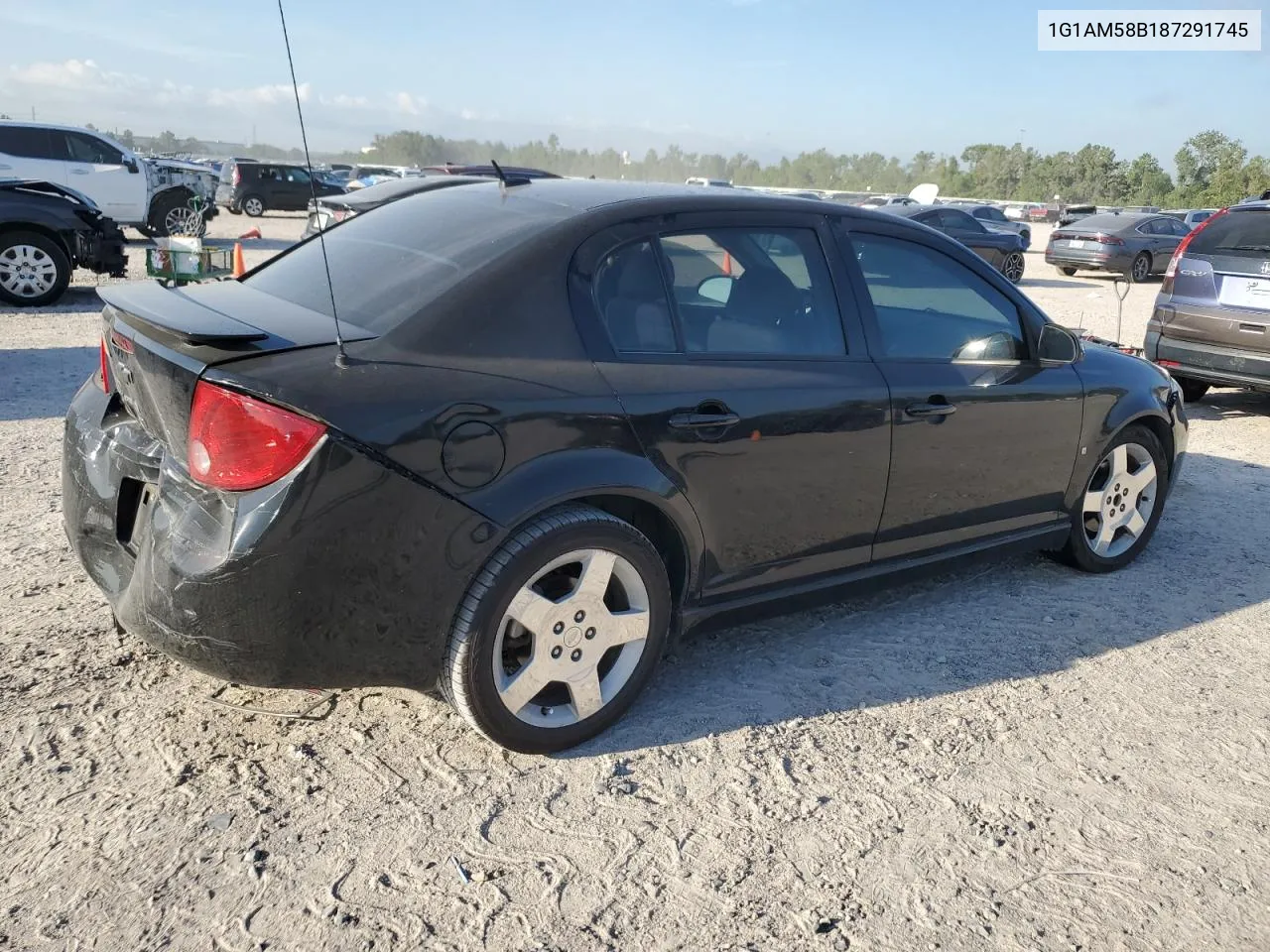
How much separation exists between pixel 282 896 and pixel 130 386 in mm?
1515

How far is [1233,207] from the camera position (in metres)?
7.95

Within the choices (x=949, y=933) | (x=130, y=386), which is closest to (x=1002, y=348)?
(x=949, y=933)

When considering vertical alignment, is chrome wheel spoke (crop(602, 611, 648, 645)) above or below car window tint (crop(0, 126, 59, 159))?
below

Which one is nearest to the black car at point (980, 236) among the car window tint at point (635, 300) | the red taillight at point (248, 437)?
the car window tint at point (635, 300)

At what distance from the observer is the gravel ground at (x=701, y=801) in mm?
2395

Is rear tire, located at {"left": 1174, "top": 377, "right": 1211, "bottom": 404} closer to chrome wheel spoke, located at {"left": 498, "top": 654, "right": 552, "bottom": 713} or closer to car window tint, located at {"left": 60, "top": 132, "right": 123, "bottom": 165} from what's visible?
chrome wheel spoke, located at {"left": 498, "top": 654, "right": 552, "bottom": 713}

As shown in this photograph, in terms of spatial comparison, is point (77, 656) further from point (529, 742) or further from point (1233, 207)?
point (1233, 207)

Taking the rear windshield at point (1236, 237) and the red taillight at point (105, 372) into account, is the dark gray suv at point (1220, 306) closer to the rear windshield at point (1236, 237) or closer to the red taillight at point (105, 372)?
the rear windshield at point (1236, 237)

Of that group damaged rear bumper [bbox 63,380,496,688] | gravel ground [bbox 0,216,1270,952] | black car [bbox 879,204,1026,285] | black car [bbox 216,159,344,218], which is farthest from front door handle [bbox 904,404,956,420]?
black car [bbox 216,159,344,218]

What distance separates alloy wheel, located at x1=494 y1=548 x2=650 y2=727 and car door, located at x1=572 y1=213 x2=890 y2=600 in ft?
1.10

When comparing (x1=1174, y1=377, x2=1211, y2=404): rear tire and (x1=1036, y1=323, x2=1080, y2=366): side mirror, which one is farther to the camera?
(x1=1174, y1=377, x2=1211, y2=404): rear tire

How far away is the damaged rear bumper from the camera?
2.54 metres

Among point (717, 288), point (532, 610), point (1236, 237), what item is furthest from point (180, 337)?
point (1236, 237)

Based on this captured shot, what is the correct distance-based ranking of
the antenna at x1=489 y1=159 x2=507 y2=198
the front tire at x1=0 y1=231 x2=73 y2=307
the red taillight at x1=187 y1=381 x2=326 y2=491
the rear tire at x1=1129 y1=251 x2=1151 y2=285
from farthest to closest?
1. the rear tire at x1=1129 y1=251 x2=1151 y2=285
2. the front tire at x1=0 y1=231 x2=73 y2=307
3. the antenna at x1=489 y1=159 x2=507 y2=198
4. the red taillight at x1=187 y1=381 x2=326 y2=491
